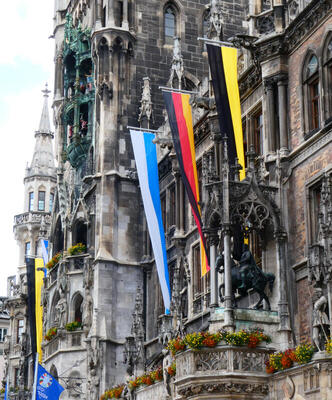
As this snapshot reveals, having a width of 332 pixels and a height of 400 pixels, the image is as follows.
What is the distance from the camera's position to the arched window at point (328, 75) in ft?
95.6

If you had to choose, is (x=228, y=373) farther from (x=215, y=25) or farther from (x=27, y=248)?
(x=27, y=248)

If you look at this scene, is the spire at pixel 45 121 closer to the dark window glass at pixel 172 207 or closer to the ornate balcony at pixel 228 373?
the dark window glass at pixel 172 207

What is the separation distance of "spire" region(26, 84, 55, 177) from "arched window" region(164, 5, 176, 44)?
106 ft

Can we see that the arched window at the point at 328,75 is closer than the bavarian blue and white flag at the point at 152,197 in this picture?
Yes

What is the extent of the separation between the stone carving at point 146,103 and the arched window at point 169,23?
4335 mm

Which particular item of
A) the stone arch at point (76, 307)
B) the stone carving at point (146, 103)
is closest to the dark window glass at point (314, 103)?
the stone carving at point (146, 103)

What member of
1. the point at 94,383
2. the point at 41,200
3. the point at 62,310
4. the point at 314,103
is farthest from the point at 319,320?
the point at 41,200

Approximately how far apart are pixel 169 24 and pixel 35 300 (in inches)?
781

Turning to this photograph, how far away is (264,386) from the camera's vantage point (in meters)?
27.7

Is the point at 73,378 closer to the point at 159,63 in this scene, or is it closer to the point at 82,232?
the point at 82,232

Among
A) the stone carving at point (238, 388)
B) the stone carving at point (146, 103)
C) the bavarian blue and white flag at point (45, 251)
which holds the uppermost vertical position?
the stone carving at point (146, 103)

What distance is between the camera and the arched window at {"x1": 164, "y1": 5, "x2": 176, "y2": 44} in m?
50.9

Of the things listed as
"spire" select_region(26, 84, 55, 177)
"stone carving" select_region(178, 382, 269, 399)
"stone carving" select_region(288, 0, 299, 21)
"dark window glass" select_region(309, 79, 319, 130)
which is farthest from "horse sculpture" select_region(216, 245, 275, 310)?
"spire" select_region(26, 84, 55, 177)

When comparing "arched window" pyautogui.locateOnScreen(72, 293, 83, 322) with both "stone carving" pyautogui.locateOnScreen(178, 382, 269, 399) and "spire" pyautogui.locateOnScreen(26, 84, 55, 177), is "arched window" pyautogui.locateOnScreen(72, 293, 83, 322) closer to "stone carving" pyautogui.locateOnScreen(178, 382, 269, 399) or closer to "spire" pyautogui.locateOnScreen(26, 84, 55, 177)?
"stone carving" pyautogui.locateOnScreen(178, 382, 269, 399)
